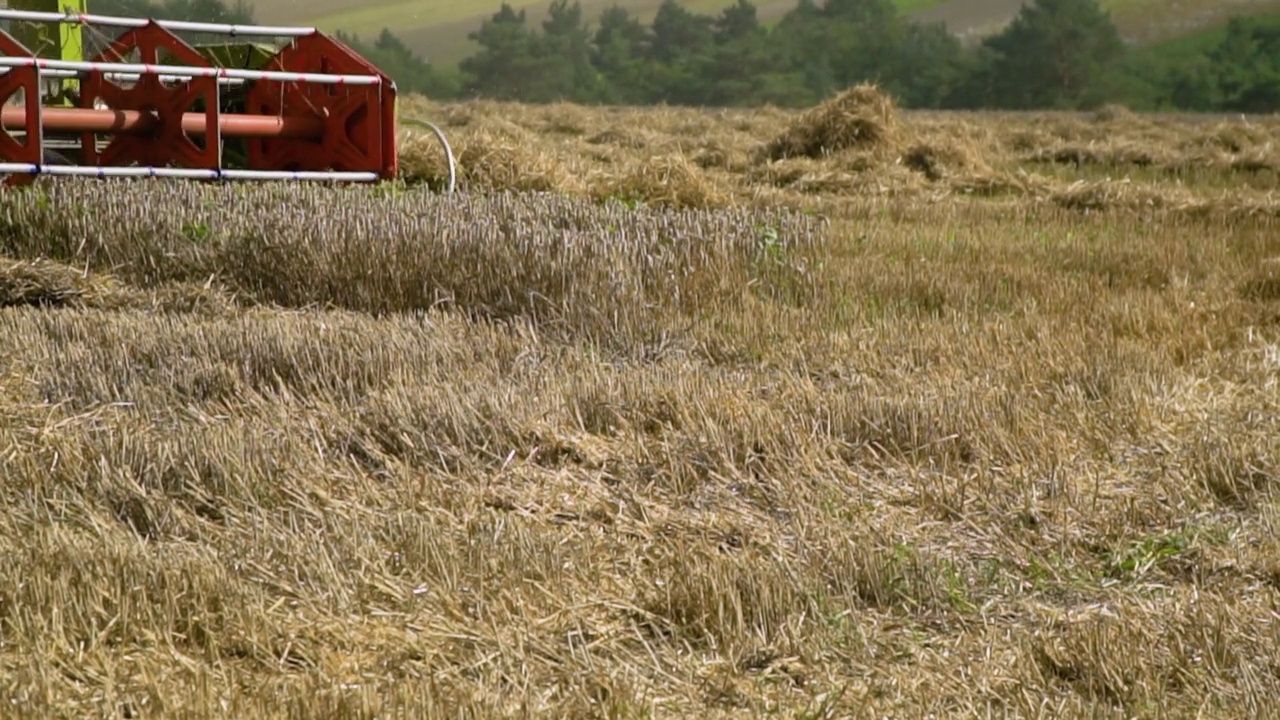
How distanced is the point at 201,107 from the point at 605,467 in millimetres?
6868

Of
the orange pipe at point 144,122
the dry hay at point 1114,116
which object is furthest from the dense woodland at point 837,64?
the orange pipe at point 144,122

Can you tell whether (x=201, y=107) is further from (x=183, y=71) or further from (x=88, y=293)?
(x=88, y=293)

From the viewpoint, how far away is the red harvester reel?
8.30 metres

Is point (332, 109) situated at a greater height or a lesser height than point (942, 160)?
greater

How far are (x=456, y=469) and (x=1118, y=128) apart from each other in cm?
1839

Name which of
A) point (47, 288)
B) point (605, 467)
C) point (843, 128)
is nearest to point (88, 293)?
point (47, 288)

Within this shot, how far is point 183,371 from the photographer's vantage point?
4.74 m

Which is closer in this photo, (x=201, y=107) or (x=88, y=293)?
(x=88, y=293)

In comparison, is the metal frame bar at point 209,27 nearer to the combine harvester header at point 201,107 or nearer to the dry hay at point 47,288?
the combine harvester header at point 201,107

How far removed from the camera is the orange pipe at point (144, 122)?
8.30m

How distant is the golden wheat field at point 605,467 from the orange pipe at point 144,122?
1.16 metres

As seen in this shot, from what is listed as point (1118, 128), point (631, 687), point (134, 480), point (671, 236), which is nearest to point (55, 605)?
point (134, 480)

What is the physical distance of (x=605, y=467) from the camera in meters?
4.04

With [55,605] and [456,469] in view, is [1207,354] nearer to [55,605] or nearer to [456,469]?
[456,469]
